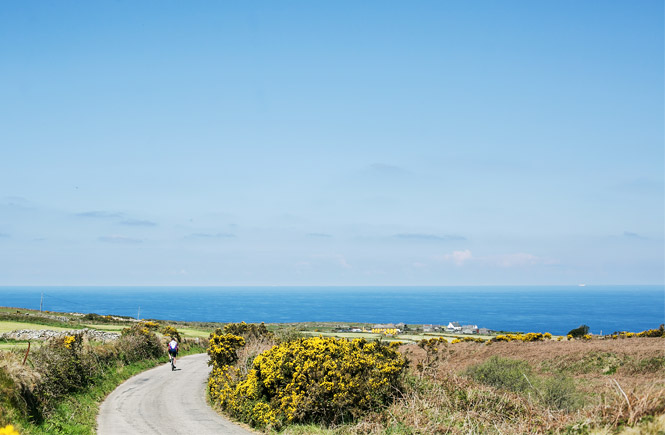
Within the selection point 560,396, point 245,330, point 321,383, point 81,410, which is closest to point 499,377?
point 560,396

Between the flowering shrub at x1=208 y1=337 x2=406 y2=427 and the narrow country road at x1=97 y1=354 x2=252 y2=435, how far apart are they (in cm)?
142

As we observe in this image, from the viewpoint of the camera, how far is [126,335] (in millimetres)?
34156

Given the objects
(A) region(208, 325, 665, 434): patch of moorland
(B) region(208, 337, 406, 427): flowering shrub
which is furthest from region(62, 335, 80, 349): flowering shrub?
(B) region(208, 337, 406, 427): flowering shrub

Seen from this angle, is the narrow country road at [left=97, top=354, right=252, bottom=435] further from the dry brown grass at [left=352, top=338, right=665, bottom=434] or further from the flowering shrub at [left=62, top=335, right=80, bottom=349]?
the dry brown grass at [left=352, top=338, right=665, bottom=434]

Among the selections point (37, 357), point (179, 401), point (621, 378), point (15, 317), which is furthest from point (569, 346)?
point (15, 317)

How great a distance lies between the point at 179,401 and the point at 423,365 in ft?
37.8

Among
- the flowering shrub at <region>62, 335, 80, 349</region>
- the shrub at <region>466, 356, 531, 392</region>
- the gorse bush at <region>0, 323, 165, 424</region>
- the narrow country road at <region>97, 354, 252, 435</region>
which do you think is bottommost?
the narrow country road at <region>97, 354, 252, 435</region>

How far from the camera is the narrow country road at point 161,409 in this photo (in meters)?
16.9

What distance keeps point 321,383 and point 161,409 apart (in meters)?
8.26

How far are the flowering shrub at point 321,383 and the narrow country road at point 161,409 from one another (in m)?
1.42

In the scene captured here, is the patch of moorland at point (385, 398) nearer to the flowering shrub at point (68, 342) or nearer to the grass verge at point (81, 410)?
the grass verge at point (81, 410)

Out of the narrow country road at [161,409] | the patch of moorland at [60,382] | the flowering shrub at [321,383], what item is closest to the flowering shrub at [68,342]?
the patch of moorland at [60,382]

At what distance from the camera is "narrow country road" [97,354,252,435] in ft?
55.5

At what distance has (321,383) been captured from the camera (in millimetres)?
16047
